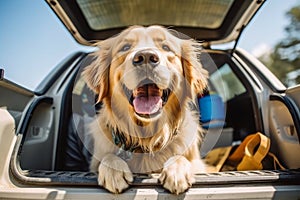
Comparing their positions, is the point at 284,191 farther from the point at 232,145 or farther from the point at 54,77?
the point at 54,77

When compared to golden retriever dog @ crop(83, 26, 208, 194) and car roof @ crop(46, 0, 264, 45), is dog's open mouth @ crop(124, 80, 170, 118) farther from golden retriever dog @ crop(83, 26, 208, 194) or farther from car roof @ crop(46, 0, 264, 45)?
car roof @ crop(46, 0, 264, 45)

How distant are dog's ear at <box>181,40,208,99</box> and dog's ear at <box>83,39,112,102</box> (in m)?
0.60

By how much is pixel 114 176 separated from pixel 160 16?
1.93 metres

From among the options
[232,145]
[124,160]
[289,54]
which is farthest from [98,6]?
[289,54]

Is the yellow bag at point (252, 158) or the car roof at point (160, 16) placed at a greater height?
the car roof at point (160, 16)

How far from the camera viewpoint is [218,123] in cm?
265

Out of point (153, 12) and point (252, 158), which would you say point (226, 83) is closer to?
point (153, 12)

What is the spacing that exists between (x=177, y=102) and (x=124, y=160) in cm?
60

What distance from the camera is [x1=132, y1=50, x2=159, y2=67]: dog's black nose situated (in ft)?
5.39

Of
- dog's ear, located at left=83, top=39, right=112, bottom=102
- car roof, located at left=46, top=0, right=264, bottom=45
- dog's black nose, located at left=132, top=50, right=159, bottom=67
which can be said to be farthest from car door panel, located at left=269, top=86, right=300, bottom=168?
dog's ear, located at left=83, top=39, right=112, bottom=102

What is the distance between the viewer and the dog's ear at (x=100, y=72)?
6.53 ft

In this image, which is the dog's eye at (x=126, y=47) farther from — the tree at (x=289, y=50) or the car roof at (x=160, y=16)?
the tree at (x=289, y=50)

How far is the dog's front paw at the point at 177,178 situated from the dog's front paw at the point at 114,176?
19cm

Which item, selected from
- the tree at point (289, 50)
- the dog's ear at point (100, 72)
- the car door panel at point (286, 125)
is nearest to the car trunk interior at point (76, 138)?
the car door panel at point (286, 125)
